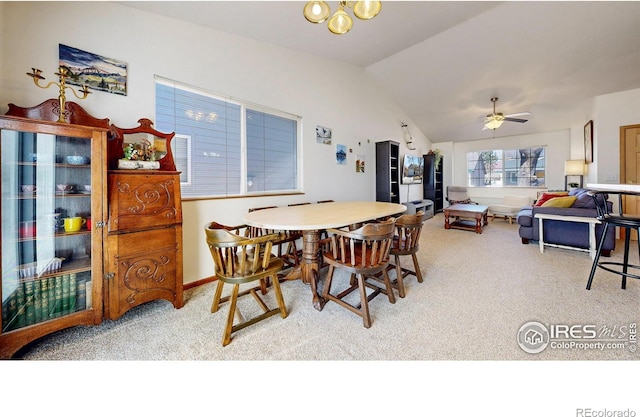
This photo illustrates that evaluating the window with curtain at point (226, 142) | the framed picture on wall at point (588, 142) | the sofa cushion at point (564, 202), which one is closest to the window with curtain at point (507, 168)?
the framed picture on wall at point (588, 142)

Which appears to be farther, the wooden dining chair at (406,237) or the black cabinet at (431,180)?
the black cabinet at (431,180)

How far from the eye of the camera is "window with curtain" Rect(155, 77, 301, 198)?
2439 mm

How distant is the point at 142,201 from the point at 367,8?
2.26 metres

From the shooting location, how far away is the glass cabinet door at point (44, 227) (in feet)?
4.67

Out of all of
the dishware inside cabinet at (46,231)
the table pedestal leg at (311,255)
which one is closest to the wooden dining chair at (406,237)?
the table pedestal leg at (311,255)

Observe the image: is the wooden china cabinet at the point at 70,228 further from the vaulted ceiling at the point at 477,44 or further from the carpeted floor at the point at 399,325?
the vaulted ceiling at the point at 477,44

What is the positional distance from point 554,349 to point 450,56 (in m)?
4.51

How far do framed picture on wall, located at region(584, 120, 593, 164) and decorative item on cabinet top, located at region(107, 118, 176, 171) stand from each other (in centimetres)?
776

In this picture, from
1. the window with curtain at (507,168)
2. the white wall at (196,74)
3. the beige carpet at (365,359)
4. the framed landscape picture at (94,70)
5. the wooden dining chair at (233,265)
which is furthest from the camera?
the window with curtain at (507,168)

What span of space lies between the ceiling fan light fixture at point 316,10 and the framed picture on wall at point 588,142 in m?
6.56

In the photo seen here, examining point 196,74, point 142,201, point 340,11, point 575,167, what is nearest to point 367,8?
point 340,11

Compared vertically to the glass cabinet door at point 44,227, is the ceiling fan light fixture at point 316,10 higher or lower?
higher

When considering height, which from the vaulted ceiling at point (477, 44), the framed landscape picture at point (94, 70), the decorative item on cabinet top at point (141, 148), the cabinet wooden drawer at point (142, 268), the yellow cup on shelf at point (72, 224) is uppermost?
the vaulted ceiling at point (477, 44)

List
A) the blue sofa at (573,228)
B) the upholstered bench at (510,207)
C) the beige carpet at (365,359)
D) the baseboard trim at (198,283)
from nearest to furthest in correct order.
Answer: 1. the beige carpet at (365,359)
2. the baseboard trim at (198,283)
3. the blue sofa at (573,228)
4. the upholstered bench at (510,207)
